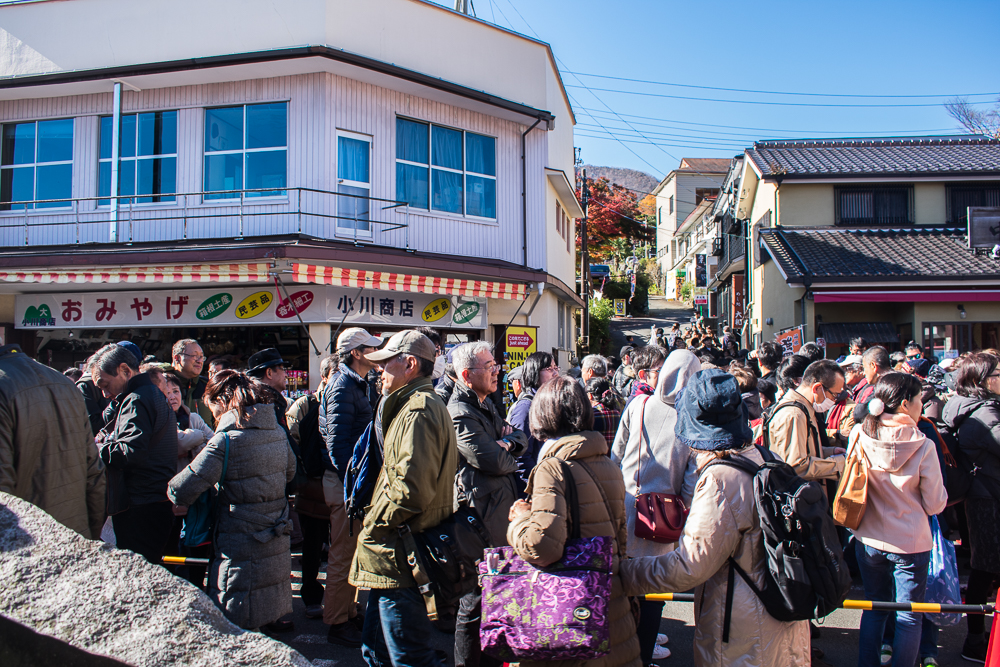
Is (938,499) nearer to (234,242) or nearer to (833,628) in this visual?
(833,628)

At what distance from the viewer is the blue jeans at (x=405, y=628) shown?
10.8 feet

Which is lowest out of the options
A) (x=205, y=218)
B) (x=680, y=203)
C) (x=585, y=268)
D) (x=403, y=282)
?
(x=403, y=282)

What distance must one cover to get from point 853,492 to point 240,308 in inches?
415

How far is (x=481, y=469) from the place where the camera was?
4.07 metres

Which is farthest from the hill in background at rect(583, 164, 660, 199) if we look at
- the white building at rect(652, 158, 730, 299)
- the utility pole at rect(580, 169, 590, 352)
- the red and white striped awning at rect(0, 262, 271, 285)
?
the red and white striped awning at rect(0, 262, 271, 285)

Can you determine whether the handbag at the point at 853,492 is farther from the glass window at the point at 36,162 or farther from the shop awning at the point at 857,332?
the glass window at the point at 36,162

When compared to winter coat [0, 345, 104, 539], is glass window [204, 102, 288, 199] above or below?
above

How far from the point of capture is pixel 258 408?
408cm

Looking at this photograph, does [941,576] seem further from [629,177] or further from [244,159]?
[629,177]

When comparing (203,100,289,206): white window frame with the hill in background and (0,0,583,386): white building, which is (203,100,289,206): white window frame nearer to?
(0,0,583,386): white building

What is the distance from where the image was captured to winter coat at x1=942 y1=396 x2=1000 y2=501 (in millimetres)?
4555

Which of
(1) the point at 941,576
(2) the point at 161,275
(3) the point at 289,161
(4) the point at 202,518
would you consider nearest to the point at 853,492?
(1) the point at 941,576

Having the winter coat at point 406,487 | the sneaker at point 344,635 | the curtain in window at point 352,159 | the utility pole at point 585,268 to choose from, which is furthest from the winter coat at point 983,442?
the utility pole at point 585,268

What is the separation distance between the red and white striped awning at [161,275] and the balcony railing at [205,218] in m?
1.21
